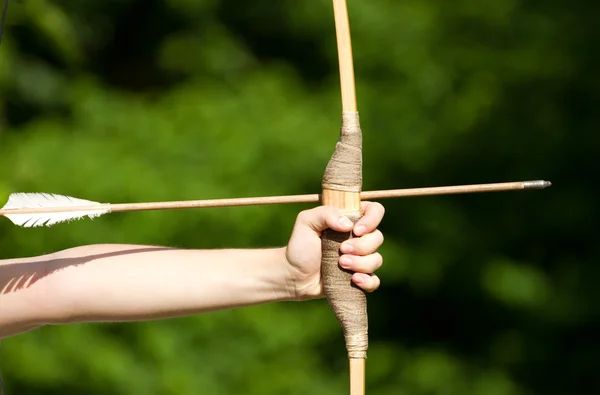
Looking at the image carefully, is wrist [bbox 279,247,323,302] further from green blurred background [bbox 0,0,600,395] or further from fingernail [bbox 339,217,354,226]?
green blurred background [bbox 0,0,600,395]

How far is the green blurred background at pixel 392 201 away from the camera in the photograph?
298cm

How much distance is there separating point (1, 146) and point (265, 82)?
38.5 inches

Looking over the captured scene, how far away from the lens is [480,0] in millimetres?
3143

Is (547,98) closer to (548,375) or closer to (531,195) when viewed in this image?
(531,195)

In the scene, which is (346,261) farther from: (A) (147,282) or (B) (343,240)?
(A) (147,282)

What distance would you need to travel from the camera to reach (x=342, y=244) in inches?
52.9

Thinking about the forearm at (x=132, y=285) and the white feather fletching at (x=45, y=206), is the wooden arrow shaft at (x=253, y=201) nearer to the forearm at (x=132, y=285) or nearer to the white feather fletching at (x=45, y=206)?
the white feather fletching at (x=45, y=206)

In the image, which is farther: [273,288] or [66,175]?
[66,175]

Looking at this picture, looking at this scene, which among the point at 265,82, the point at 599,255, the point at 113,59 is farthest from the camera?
the point at 113,59

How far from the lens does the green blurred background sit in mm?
2980

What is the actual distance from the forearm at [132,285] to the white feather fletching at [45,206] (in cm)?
9

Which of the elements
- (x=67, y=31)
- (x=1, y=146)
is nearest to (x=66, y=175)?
(x=1, y=146)

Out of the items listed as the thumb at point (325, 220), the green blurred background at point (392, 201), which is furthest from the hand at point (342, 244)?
the green blurred background at point (392, 201)

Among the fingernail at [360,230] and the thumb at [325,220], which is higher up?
the thumb at [325,220]
